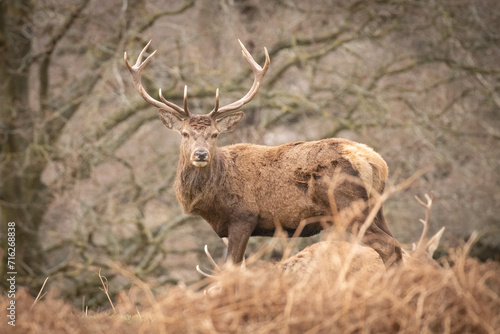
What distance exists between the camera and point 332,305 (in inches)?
130

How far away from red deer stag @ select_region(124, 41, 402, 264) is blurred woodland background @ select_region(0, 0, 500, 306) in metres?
5.47

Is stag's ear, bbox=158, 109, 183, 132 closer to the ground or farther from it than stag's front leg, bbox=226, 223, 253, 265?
farther from it

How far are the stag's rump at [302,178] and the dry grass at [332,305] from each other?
1.87 m

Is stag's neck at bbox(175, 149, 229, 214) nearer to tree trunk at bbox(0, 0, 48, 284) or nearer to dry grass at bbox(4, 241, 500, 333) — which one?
dry grass at bbox(4, 241, 500, 333)

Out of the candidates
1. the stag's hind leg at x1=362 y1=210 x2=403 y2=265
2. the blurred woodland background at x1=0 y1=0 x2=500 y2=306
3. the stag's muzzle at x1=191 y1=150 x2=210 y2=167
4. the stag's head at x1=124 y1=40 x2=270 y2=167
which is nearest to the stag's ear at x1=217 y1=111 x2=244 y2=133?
the stag's head at x1=124 y1=40 x2=270 y2=167

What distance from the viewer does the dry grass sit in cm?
326

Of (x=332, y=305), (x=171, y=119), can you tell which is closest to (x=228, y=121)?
(x=171, y=119)

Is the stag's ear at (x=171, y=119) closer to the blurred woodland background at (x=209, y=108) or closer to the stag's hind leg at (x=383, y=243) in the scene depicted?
the stag's hind leg at (x=383, y=243)

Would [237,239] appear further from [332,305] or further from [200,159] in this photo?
[332,305]

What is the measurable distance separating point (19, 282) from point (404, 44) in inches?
377

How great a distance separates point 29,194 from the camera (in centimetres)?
1240

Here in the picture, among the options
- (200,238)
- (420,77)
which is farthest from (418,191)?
(200,238)

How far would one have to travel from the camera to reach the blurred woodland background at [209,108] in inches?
463

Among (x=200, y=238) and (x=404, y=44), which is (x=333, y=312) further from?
(x=404, y=44)
